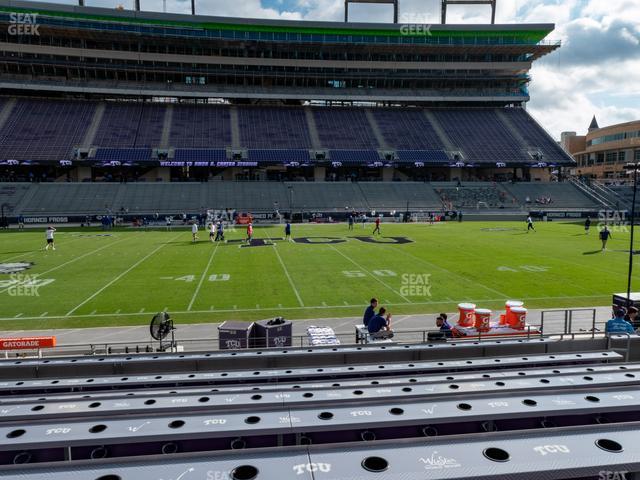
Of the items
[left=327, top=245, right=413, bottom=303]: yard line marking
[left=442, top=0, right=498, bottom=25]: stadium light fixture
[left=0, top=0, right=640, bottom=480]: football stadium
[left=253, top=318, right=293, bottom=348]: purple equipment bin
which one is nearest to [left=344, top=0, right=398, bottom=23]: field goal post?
[left=0, top=0, right=640, bottom=480]: football stadium

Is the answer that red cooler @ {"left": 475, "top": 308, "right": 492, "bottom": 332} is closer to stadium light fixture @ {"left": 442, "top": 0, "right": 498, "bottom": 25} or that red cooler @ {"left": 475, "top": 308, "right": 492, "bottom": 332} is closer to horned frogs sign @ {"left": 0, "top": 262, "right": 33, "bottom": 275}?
horned frogs sign @ {"left": 0, "top": 262, "right": 33, "bottom": 275}

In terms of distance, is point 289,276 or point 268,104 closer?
point 289,276

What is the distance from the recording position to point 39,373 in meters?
6.41

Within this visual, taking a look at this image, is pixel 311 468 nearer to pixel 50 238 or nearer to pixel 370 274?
pixel 370 274

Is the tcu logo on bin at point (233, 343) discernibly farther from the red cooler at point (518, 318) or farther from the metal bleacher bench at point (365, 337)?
the red cooler at point (518, 318)

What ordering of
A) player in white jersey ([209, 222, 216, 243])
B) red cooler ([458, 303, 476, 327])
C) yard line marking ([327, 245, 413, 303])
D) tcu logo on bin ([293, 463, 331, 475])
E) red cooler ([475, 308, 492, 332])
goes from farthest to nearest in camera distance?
1. player in white jersey ([209, 222, 216, 243])
2. yard line marking ([327, 245, 413, 303])
3. red cooler ([458, 303, 476, 327])
4. red cooler ([475, 308, 492, 332])
5. tcu logo on bin ([293, 463, 331, 475])

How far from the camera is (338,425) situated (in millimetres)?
3350

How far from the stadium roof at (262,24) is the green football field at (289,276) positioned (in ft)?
144

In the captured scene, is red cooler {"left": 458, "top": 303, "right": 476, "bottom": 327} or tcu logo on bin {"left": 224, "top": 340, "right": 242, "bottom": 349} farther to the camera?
red cooler {"left": 458, "top": 303, "right": 476, "bottom": 327}

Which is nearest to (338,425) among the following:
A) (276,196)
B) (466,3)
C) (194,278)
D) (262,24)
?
(194,278)

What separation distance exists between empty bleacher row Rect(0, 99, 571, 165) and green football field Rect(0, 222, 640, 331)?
3007 centimetres

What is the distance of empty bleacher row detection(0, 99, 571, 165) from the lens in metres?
61.1

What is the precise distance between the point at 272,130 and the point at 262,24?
16552 millimetres

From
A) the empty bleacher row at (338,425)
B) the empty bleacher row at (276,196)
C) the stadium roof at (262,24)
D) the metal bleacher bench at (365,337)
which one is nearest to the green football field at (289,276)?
the metal bleacher bench at (365,337)
